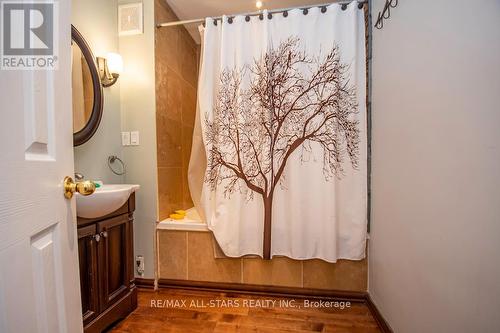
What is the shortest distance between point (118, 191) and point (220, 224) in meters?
0.71

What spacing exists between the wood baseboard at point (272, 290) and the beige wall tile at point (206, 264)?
0.15 feet

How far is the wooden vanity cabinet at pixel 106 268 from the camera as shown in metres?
1.13

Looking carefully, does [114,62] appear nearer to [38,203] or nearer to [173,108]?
[173,108]

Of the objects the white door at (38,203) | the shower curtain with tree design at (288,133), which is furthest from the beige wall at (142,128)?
the white door at (38,203)

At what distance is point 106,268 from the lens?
4.10 ft

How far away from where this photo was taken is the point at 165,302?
1.56m

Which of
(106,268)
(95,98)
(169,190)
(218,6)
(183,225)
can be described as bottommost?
(106,268)

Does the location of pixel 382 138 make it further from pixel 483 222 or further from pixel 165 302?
pixel 165 302

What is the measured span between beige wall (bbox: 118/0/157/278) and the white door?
1.06m

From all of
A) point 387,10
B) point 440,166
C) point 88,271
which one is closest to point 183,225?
point 88,271

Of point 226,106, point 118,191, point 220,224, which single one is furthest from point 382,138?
point 118,191

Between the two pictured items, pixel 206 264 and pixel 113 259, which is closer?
pixel 113 259

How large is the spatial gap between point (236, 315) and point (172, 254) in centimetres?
65

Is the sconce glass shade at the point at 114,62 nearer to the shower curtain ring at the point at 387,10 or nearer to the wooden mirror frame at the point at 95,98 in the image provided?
the wooden mirror frame at the point at 95,98
